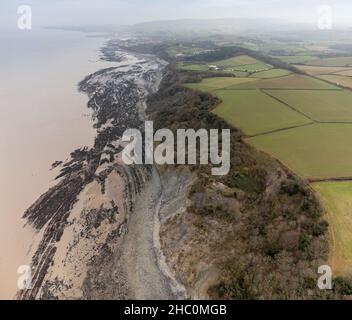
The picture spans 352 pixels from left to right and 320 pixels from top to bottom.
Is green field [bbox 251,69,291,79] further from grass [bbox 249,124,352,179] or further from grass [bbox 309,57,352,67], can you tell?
grass [bbox 249,124,352,179]

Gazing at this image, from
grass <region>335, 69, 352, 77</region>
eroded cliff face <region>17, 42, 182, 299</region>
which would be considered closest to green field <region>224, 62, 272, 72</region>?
grass <region>335, 69, 352, 77</region>

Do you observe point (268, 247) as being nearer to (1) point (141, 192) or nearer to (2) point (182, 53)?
(1) point (141, 192)

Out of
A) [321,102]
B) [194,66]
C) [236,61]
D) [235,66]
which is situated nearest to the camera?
[321,102]

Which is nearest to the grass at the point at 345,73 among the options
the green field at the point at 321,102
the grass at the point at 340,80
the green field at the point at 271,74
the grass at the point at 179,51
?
the grass at the point at 340,80

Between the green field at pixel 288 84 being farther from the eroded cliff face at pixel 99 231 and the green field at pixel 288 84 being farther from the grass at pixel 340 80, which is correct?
the eroded cliff face at pixel 99 231

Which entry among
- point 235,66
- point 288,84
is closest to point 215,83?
point 288,84

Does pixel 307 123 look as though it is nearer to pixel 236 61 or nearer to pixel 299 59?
pixel 236 61

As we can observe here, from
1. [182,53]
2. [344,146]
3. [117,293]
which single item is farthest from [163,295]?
[182,53]
